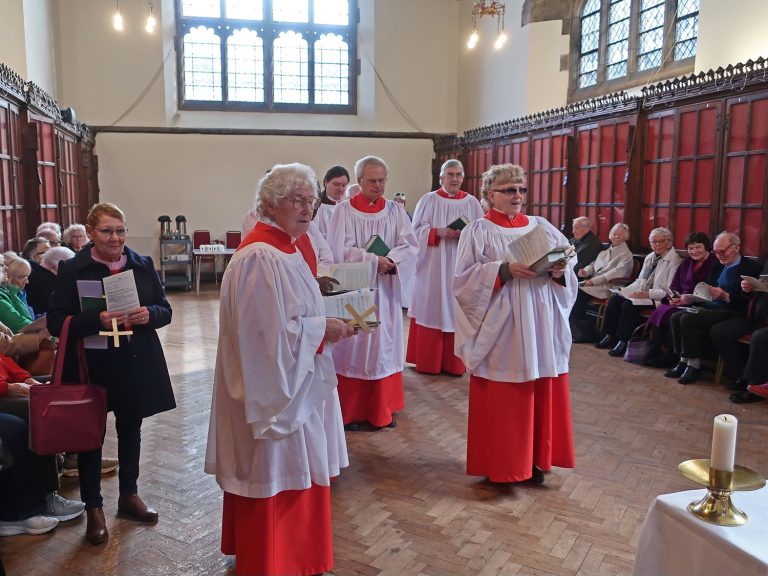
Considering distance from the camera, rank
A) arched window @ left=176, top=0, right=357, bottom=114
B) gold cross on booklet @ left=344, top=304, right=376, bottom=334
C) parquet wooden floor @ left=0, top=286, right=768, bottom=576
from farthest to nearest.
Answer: arched window @ left=176, top=0, right=357, bottom=114 < parquet wooden floor @ left=0, top=286, right=768, bottom=576 < gold cross on booklet @ left=344, top=304, right=376, bottom=334

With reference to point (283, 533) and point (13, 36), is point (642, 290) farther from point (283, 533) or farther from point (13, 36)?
point (13, 36)

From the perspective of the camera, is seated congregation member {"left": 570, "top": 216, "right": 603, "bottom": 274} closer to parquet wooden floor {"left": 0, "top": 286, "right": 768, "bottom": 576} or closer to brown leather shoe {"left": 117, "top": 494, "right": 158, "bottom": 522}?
parquet wooden floor {"left": 0, "top": 286, "right": 768, "bottom": 576}

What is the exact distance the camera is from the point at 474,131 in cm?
1209

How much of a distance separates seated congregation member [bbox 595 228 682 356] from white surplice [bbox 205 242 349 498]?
17.2 feet

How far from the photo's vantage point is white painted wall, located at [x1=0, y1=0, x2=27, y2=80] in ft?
28.3

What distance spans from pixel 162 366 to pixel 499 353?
176cm

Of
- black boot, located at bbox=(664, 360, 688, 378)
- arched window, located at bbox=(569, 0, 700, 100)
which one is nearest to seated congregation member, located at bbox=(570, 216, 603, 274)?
black boot, located at bbox=(664, 360, 688, 378)

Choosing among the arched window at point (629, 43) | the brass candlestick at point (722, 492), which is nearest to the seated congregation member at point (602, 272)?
the arched window at point (629, 43)

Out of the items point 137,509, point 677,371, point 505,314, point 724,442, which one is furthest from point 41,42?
point 724,442

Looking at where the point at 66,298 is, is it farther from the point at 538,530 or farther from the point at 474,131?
the point at 474,131

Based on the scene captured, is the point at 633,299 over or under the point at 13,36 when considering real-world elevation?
under

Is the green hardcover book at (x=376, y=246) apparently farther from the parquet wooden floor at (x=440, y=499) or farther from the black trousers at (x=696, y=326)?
the black trousers at (x=696, y=326)

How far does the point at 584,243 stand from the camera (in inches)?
321

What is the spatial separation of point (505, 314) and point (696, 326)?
3337mm
